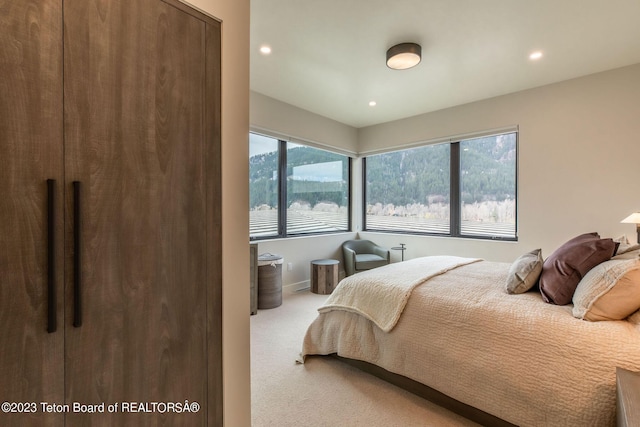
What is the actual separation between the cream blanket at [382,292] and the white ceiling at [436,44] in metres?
2.03

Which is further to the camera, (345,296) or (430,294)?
(345,296)

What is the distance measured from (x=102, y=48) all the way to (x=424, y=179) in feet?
14.9

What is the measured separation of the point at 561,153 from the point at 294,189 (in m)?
3.40

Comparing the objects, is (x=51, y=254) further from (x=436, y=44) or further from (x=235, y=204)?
(x=436, y=44)

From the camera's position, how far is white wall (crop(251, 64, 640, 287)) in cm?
316

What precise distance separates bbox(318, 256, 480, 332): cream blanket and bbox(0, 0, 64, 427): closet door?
1698mm

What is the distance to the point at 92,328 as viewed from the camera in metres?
0.94

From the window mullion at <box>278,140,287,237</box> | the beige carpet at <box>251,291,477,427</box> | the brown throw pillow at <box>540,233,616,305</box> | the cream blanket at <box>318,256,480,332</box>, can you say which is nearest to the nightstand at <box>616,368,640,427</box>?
the brown throw pillow at <box>540,233,616,305</box>

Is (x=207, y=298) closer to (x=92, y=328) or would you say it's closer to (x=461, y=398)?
(x=92, y=328)

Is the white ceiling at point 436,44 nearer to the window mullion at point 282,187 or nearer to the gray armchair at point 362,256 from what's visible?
the window mullion at point 282,187

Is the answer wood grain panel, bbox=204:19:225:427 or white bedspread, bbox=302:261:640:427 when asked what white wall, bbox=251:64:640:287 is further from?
wood grain panel, bbox=204:19:225:427

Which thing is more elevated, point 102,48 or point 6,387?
point 102,48

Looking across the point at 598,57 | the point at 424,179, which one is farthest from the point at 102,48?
the point at 424,179

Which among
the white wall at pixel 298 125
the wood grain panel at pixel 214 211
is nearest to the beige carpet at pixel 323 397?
the wood grain panel at pixel 214 211
